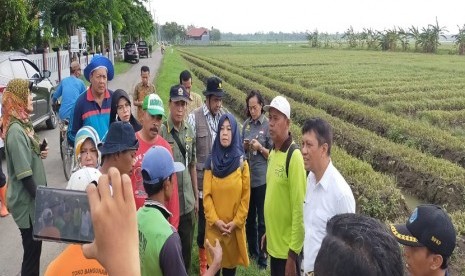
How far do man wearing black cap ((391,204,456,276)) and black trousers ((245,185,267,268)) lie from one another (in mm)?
2536

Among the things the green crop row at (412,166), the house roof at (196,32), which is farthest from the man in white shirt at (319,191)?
the house roof at (196,32)

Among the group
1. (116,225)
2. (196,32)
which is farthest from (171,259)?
(196,32)

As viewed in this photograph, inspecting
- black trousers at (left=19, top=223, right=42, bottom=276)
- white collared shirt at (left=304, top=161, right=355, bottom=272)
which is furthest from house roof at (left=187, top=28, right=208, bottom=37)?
white collared shirt at (left=304, top=161, right=355, bottom=272)

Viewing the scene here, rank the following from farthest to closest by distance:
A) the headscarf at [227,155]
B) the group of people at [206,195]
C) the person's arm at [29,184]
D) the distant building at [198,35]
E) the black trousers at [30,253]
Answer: the distant building at [198,35]
the headscarf at [227,155]
the black trousers at [30,253]
the person's arm at [29,184]
the group of people at [206,195]

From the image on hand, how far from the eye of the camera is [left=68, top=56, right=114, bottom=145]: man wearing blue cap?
4500mm

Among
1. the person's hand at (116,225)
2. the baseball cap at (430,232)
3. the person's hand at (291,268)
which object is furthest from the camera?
the person's hand at (291,268)

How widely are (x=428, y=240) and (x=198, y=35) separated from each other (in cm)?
14474

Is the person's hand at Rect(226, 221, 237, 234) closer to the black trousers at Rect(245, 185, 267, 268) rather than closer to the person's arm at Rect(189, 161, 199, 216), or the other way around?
the person's arm at Rect(189, 161, 199, 216)

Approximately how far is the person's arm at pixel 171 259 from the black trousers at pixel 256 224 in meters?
2.76

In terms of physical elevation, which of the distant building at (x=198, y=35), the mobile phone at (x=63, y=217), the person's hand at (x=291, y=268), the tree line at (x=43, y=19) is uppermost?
the distant building at (x=198, y=35)

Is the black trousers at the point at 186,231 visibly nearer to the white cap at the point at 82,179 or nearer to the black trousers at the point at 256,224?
the black trousers at the point at 256,224

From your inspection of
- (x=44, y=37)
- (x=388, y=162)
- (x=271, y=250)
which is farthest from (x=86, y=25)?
(x=271, y=250)

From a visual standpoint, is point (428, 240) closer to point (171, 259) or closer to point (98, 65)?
point (171, 259)

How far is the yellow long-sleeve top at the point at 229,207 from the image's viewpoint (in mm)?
4088
